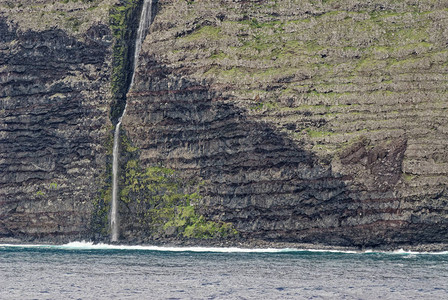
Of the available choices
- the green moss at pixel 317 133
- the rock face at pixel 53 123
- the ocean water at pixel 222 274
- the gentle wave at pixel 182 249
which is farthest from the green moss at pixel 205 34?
the ocean water at pixel 222 274

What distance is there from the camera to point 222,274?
44.0 metres

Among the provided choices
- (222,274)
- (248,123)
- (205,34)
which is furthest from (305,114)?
(222,274)

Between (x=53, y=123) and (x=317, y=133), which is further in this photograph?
(x=53, y=123)

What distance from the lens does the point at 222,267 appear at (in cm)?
4678

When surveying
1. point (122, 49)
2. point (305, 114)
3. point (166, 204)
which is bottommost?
point (166, 204)

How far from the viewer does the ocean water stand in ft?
125

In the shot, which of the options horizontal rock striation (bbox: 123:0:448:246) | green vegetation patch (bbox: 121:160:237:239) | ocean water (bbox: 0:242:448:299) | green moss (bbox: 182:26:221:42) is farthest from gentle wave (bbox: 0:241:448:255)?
green moss (bbox: 182:26:221:42)

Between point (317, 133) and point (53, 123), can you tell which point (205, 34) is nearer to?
point (317, 133)

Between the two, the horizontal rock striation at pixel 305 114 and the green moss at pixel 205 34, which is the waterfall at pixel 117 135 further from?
the green moss at pixel 205 34

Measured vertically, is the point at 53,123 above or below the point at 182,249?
above

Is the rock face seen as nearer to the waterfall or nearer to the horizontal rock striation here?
the waterfall

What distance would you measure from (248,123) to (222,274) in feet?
56.8

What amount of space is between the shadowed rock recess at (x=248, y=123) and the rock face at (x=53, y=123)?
0.12 m

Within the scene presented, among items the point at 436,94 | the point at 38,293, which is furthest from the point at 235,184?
the point at 38,293
